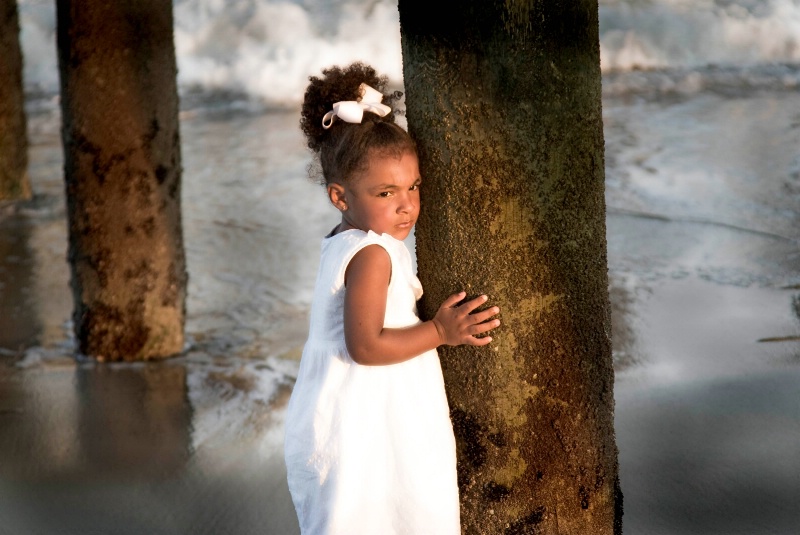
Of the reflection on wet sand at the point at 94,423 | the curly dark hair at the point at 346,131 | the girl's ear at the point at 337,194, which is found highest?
the curly dark hair at the point at 346,131

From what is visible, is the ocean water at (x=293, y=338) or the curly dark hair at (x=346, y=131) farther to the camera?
the ocean water at (x=293, y=338)

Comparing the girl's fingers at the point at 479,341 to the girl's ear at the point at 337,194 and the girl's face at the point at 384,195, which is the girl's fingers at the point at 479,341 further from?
the girl's ear at the point at 337,194

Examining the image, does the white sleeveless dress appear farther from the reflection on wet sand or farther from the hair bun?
the reflection on wet sand

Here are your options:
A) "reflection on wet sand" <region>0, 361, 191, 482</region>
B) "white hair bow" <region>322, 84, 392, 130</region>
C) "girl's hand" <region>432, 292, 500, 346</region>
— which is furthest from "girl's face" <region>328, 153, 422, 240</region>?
"reflection on wet sand" <region>0, 361, 191, 482</region>

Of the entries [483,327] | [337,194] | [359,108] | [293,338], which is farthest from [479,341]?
[293,338]

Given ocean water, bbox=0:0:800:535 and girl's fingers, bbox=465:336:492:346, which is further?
ocean water, bbox=0:0:800:535

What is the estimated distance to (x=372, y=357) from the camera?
246 cm

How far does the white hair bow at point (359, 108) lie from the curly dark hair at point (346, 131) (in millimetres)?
17

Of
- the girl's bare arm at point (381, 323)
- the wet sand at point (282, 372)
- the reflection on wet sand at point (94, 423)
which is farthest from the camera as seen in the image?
the reflection on wet sand at point (94, 423)

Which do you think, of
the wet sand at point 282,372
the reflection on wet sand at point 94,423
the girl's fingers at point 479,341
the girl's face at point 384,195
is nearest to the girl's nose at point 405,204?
the girl's face at point 384,195

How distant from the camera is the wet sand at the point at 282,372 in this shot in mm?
3648

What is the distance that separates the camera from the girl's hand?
2.47m

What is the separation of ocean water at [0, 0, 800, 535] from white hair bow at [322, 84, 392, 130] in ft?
5.01

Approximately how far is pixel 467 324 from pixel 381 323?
19 cm
